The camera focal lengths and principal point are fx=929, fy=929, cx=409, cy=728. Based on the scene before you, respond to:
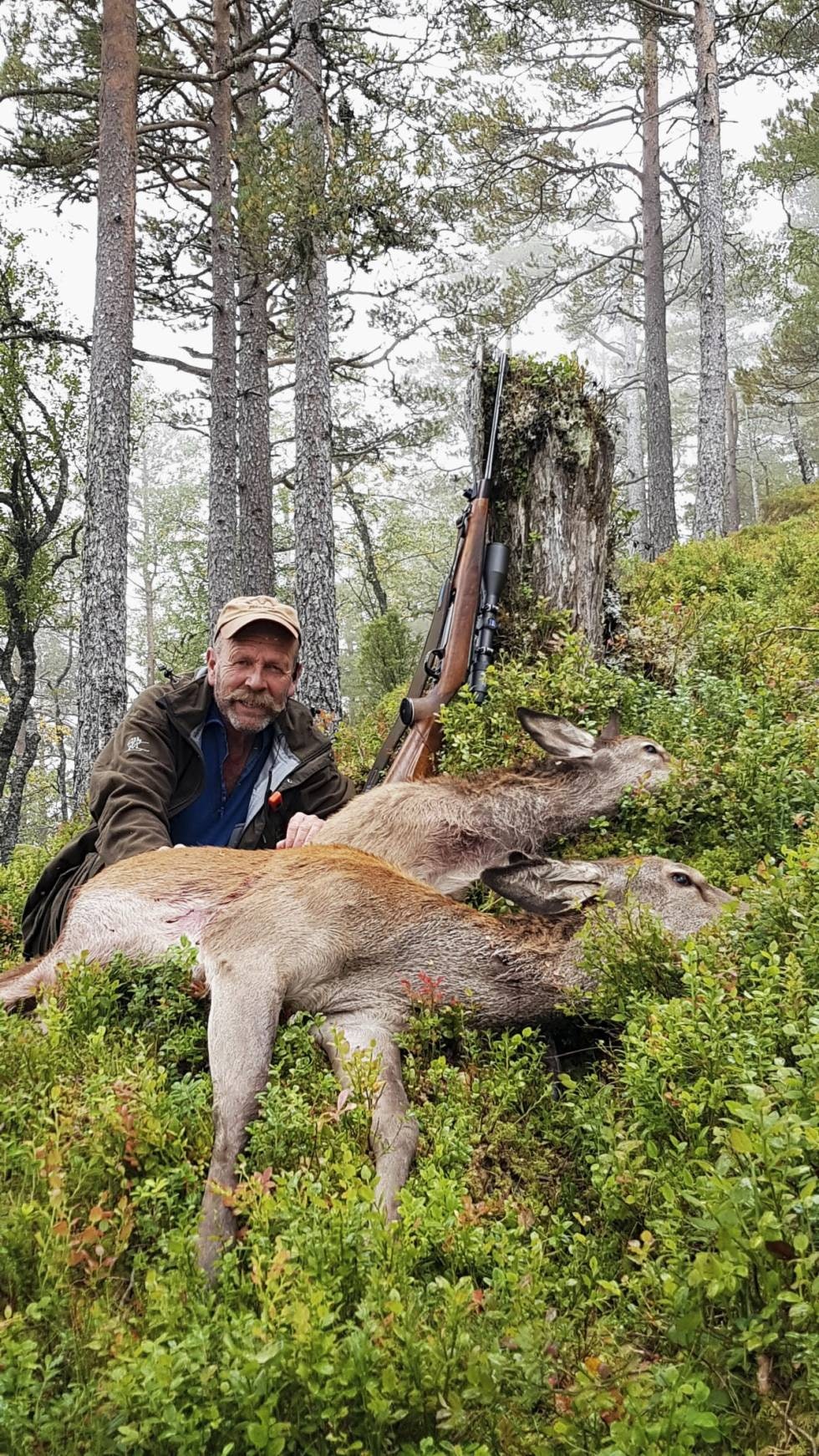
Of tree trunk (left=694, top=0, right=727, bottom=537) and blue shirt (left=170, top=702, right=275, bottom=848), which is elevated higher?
tree trunk (left=694, top=0, right=727, bottom=537)

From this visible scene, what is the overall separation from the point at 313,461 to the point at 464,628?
6539 mm

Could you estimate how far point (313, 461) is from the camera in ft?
40.0

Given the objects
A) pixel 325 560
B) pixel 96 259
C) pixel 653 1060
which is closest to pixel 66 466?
pixel 96 259

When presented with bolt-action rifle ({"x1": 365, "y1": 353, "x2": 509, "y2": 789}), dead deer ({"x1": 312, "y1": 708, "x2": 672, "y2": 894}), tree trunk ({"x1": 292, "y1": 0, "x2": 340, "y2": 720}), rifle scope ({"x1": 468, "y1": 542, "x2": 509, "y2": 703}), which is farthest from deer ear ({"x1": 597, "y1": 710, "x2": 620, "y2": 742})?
tree trunk ({"x1": 292, "y1": 0, "x2": 340, "y2": 720})

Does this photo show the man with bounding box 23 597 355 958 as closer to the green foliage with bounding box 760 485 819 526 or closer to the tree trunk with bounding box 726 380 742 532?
the green foliage with bounding box 760 485 819 526

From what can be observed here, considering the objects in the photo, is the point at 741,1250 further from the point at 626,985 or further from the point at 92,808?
the point at 92,808

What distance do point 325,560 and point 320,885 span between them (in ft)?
28.8

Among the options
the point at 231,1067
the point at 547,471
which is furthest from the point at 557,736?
the point at 231,1067

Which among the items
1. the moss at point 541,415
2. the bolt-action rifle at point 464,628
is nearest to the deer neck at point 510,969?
the bolt-action rifle at point 464,628

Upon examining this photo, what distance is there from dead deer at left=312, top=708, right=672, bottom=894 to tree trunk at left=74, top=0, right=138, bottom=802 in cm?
649

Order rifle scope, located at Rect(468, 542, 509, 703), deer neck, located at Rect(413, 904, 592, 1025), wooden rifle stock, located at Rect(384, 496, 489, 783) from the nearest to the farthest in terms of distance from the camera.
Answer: deer neck, located at Rect(413, 904, 592, 1025)
wooden rifle stock, located at Rect(384, 496, 489, 783)
rifle scope, located at Rect(468, 542, 509, 703)

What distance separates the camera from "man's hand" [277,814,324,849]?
505cm

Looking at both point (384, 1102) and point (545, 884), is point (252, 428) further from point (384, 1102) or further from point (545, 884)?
point (384, 1102)

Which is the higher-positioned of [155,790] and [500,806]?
[155,790]
